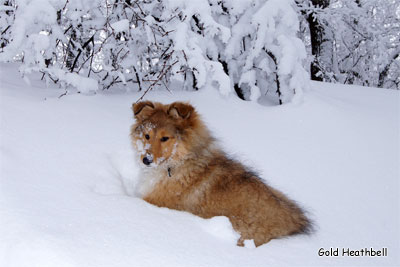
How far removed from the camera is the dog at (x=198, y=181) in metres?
4.33

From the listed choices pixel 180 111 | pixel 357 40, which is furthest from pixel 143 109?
pixel 357 40

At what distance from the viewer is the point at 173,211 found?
14.0 feet

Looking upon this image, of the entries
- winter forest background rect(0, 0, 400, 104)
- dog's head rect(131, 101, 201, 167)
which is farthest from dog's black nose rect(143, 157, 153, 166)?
winter forest background rect(0, 0, 400, 104)

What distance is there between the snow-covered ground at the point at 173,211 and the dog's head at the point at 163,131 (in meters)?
0.57

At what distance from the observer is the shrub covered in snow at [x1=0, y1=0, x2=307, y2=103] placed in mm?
6125

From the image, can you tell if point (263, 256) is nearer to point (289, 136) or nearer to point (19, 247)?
point (19, 247)

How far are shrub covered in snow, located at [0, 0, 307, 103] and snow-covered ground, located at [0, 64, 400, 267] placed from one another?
1.83 ft

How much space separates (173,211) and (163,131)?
0.91 metres

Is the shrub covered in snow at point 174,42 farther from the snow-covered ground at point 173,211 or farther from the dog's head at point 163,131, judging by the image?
the dog's head at point 163,131

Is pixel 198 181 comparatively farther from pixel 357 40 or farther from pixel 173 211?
pixel 357 40

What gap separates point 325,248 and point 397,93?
6.90 meters

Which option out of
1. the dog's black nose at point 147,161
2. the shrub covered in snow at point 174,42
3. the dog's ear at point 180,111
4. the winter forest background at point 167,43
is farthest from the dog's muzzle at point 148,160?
the shrub covered in snow at point 174,42

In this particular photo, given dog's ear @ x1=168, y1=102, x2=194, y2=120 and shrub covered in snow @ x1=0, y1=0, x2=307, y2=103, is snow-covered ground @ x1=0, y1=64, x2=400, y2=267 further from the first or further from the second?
dog's ear @ x1=168, y1=102, x2=194, y2=120

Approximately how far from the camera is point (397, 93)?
9703mm
